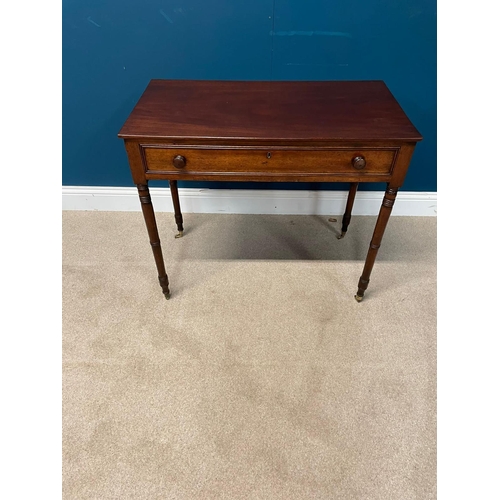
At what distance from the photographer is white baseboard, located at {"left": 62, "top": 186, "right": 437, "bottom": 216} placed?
80.2 inches

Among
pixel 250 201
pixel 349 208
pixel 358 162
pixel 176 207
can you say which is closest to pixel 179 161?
pixel 358 162

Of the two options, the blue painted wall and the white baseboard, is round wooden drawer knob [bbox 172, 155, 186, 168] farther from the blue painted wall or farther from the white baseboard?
the white baseboard

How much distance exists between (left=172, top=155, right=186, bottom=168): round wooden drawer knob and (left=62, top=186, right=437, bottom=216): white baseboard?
0.78m

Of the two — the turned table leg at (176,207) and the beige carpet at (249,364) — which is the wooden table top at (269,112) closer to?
the turned table leg at (176,207)

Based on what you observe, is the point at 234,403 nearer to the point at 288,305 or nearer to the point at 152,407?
the point at 152,407

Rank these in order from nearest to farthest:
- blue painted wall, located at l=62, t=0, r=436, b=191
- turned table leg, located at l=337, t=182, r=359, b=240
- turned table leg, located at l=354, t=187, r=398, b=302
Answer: turned table leg, located at l=354, t=187, r=398, b=302, blue painted wall, located at l=62, t=0, r=436, b=191, turned table leg, located at l=337, t=182, r=359, b=240

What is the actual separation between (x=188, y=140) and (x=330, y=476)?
3.63 feet

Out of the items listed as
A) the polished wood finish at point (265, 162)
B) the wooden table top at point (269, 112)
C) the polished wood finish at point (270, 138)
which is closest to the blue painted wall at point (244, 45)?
the wooden table top at point (269, 112)

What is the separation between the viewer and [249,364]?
1.43 metres

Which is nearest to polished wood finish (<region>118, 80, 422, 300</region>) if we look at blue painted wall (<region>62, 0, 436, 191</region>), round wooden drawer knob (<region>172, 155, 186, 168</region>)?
round wooden drawer knob (<region>172, 155, 186, 168</region>)

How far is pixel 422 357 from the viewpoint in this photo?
57.3 inches

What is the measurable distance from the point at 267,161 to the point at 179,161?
28 cm

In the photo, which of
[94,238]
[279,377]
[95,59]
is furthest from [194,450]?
[95,59]

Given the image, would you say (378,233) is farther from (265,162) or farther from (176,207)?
Result: (176,207)
